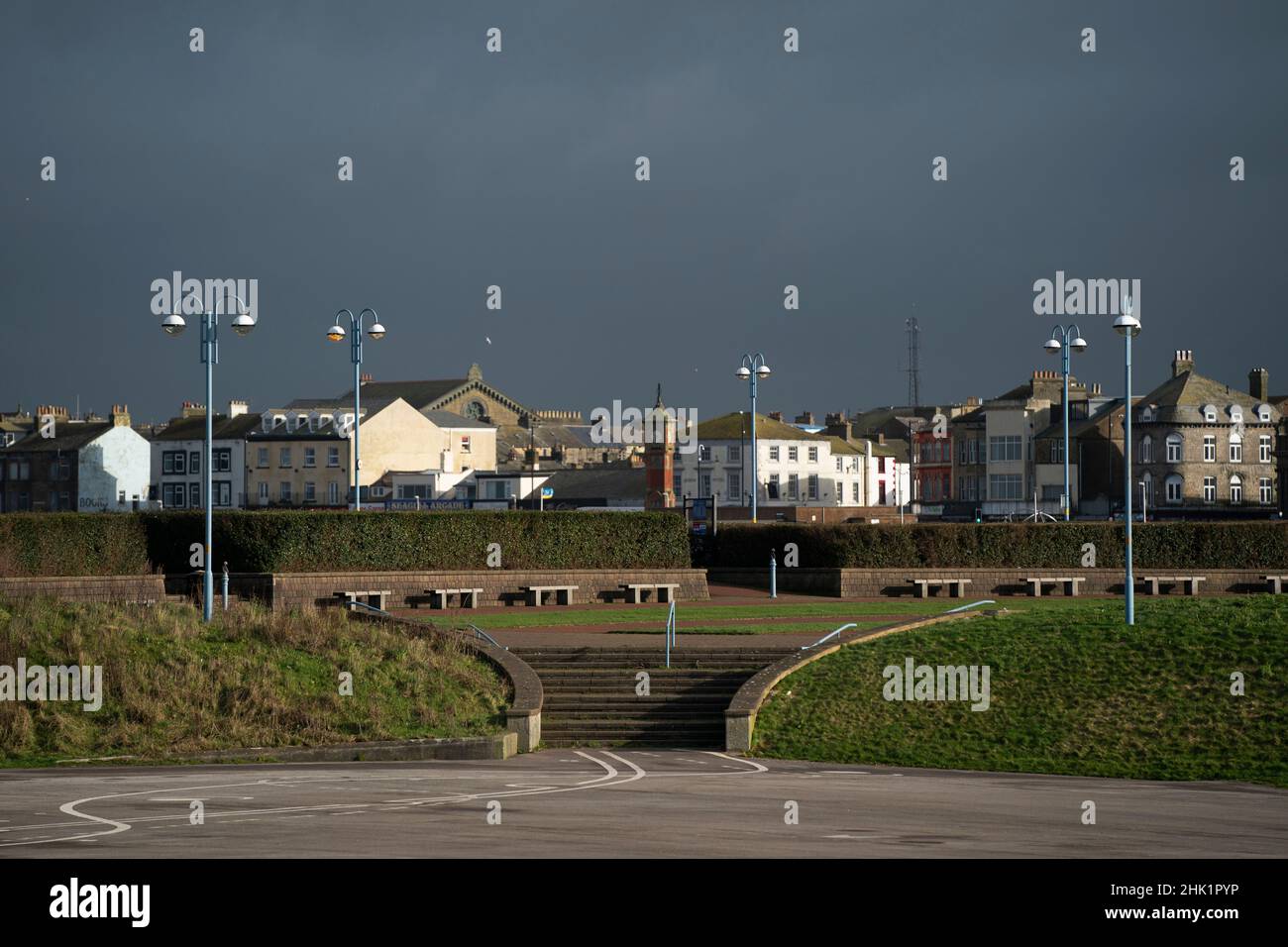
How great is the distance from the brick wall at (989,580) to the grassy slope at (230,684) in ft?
58.7

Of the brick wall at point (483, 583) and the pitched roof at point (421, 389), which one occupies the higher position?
the pitched roof at point (421, 389)

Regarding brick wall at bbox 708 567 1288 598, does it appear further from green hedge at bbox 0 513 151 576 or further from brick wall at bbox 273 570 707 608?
green hedge at bbox 0 513 151 576

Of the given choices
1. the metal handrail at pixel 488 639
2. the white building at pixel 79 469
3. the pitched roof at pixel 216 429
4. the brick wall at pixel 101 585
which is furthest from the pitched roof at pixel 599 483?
the metal handrail at pixel 488 639

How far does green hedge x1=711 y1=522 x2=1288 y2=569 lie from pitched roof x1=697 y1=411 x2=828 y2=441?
46434 millimetres

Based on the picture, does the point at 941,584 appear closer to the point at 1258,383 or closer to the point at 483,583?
the point at 483,583

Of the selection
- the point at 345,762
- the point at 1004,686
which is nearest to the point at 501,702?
the point at 345,762

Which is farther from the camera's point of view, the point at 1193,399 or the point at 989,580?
the point at 1193,399

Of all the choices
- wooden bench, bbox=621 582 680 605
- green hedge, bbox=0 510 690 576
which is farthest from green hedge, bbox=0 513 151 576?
wooden bench, bbox=621 582 680 605

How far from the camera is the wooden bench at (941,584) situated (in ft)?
137


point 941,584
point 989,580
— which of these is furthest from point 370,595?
point 989,580

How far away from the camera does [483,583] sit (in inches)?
1537

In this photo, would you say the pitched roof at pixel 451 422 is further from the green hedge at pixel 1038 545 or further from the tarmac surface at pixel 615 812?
the tarmac surface at pixel 615 812

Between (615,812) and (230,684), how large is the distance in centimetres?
983

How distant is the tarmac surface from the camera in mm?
13492
